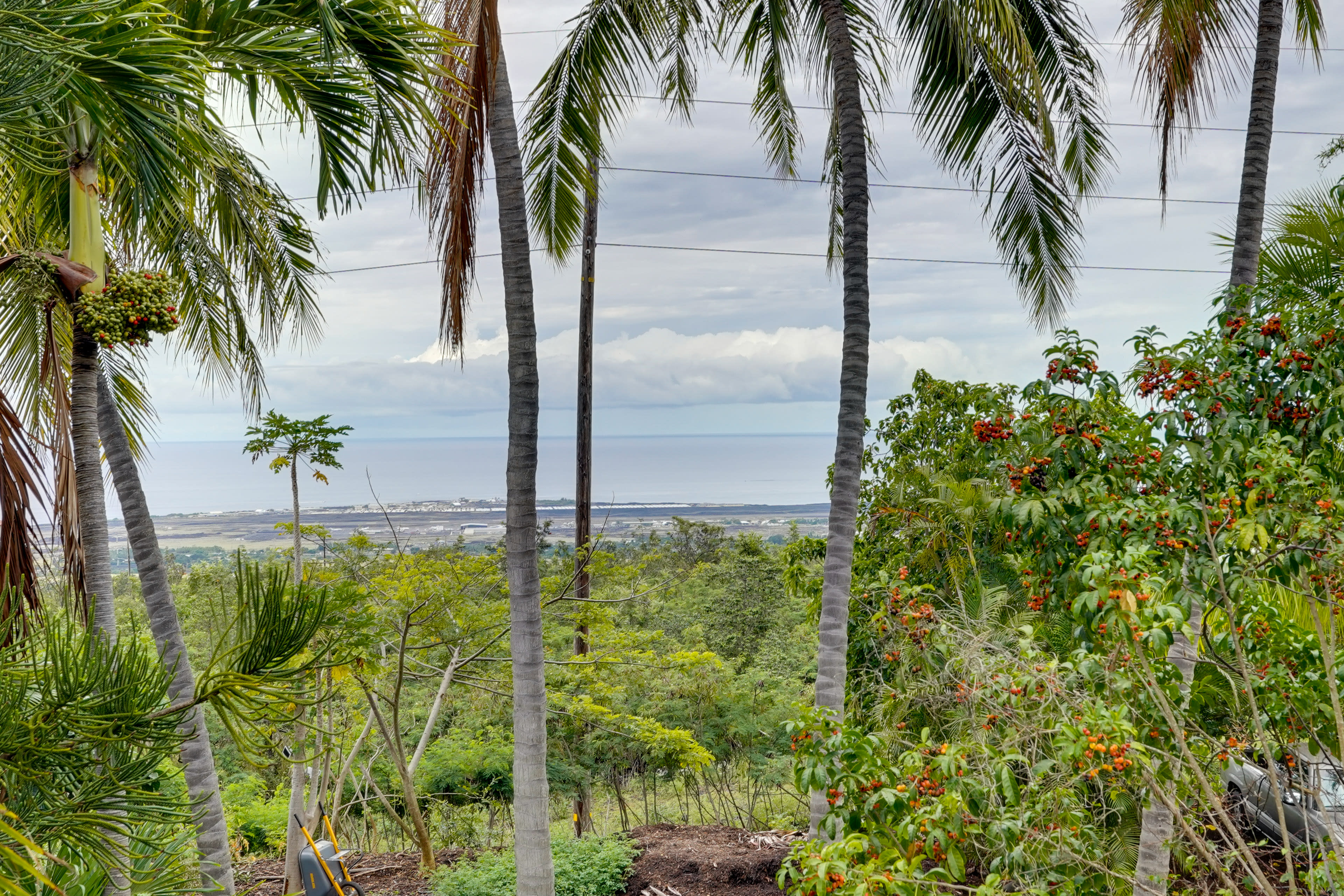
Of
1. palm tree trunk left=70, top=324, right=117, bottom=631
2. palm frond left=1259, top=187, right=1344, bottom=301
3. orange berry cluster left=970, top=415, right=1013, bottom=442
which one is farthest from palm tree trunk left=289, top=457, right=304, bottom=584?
palm frond left=1259, top=187, right=1344, bottom=301

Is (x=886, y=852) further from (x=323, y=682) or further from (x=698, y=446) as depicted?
(x=698, y=446)

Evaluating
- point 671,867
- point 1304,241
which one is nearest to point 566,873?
point 671,867

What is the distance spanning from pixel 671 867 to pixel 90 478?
571cm

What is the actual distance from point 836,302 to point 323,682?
5486 mm

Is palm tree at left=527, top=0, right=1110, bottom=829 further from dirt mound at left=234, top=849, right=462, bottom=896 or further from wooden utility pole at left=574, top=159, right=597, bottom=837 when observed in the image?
dirt mound at left=234, top=849, right=462, bottom=896

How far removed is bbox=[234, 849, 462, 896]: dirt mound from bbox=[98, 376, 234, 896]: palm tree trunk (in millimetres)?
3175

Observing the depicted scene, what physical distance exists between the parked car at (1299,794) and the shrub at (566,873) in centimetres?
457

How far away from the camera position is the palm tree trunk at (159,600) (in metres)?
4.41

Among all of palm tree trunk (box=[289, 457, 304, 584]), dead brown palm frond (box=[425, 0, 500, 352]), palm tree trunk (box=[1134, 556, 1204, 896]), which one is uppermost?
dead brown palm frond (box=[425, 0, 500, 352])

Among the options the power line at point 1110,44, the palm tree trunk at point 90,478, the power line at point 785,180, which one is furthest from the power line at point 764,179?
the palm tree trunk at point 90,478

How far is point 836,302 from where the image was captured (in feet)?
23.6

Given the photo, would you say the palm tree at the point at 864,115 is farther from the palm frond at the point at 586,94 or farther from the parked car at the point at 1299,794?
the parked car at the point at 1299,794

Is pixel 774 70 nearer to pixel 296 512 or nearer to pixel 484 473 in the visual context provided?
pixel 296 512

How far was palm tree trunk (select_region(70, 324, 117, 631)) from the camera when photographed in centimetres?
333
